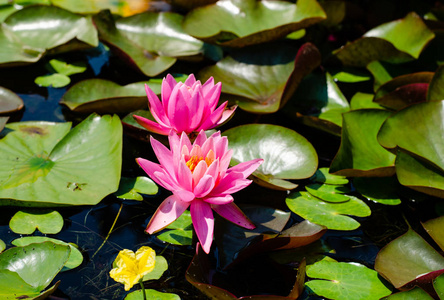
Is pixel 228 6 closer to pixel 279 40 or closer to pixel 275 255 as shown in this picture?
pixel 279 40

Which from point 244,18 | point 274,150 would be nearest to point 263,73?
point 244,18

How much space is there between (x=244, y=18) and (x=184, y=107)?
1833 mm

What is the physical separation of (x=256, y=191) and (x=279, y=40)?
5.04 feet

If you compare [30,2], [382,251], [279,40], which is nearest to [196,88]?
[382,251]

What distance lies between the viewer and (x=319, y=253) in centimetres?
208

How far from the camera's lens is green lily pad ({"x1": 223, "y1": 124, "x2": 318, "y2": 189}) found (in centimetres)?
237

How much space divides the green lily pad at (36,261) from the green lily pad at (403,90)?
7.49ft

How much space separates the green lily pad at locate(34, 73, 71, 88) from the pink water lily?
1.69m

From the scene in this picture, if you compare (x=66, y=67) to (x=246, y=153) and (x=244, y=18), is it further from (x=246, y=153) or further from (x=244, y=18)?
(x=246, y=153)

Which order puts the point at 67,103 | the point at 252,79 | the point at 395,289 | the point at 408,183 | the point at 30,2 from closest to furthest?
the point at 395,289 < the point at 408,183 < the point at 67,103 < the point at 252,79 < the point at 30,2

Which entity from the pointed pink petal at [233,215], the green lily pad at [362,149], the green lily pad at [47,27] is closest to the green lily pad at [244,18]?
the green lily pad at [47,27]

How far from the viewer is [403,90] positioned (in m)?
2.95

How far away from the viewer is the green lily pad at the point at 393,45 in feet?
10.4

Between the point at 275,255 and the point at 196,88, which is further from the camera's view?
the point at 275,255
